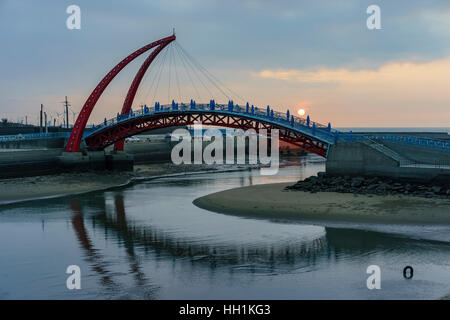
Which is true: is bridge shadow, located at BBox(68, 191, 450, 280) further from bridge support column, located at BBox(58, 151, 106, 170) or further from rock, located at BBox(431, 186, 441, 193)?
bridge support column, located at BBox(58, 151, 106, 170)

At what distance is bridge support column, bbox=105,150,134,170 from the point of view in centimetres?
7344

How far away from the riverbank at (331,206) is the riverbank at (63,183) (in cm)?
1660

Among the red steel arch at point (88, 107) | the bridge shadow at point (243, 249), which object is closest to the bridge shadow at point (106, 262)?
the bridge shadow at point (243, 249)

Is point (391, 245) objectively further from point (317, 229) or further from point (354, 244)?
point (317, 229)

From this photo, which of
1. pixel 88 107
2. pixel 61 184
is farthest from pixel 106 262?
pixel 88 107

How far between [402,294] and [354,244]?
7895 millimetres

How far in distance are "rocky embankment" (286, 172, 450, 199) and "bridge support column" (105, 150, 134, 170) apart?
→ 1389 inches

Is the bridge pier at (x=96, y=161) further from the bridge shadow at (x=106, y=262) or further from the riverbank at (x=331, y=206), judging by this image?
the bridge shadow at (x=106, y=262)

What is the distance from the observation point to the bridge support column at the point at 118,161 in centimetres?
7344

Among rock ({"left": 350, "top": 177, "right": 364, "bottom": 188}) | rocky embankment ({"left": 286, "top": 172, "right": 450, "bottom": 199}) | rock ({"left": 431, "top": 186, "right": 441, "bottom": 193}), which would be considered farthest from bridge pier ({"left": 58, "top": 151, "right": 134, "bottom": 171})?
rock ({"left": 431, "top": 186, "right": 441, "bottom": 193})

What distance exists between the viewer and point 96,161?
71188mm

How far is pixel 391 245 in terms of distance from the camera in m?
25.8
